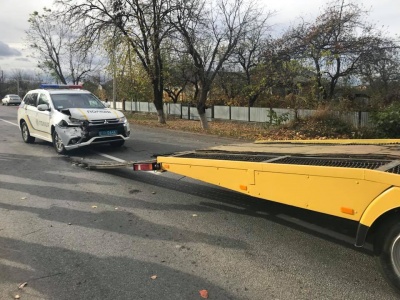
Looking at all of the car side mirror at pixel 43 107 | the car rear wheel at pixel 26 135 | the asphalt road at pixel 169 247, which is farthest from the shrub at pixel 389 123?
the car rear wheel at pixel 26 135

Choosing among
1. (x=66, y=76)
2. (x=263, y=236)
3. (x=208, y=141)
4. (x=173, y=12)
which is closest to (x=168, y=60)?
(x=173, y=12)

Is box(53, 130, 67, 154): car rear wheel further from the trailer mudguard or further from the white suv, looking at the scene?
the trailer mudguard

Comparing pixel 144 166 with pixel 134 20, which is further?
pixel 134 20

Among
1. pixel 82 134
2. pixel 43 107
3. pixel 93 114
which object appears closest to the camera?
pixel 82 134

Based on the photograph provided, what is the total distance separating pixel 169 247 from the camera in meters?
4.17

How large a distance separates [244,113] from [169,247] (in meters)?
23.4

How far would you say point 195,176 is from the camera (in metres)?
5.15

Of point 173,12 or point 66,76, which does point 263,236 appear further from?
point 66,76

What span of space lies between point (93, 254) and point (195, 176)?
5.68ft

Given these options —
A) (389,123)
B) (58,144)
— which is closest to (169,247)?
(58,144)

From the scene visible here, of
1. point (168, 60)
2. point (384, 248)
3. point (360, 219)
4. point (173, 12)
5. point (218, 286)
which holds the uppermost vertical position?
point (173, 12)

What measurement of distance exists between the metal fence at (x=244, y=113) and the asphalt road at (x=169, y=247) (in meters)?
10.9

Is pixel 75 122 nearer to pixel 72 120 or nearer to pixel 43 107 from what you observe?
pixel 72 120

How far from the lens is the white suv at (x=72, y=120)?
9688 millimetres
